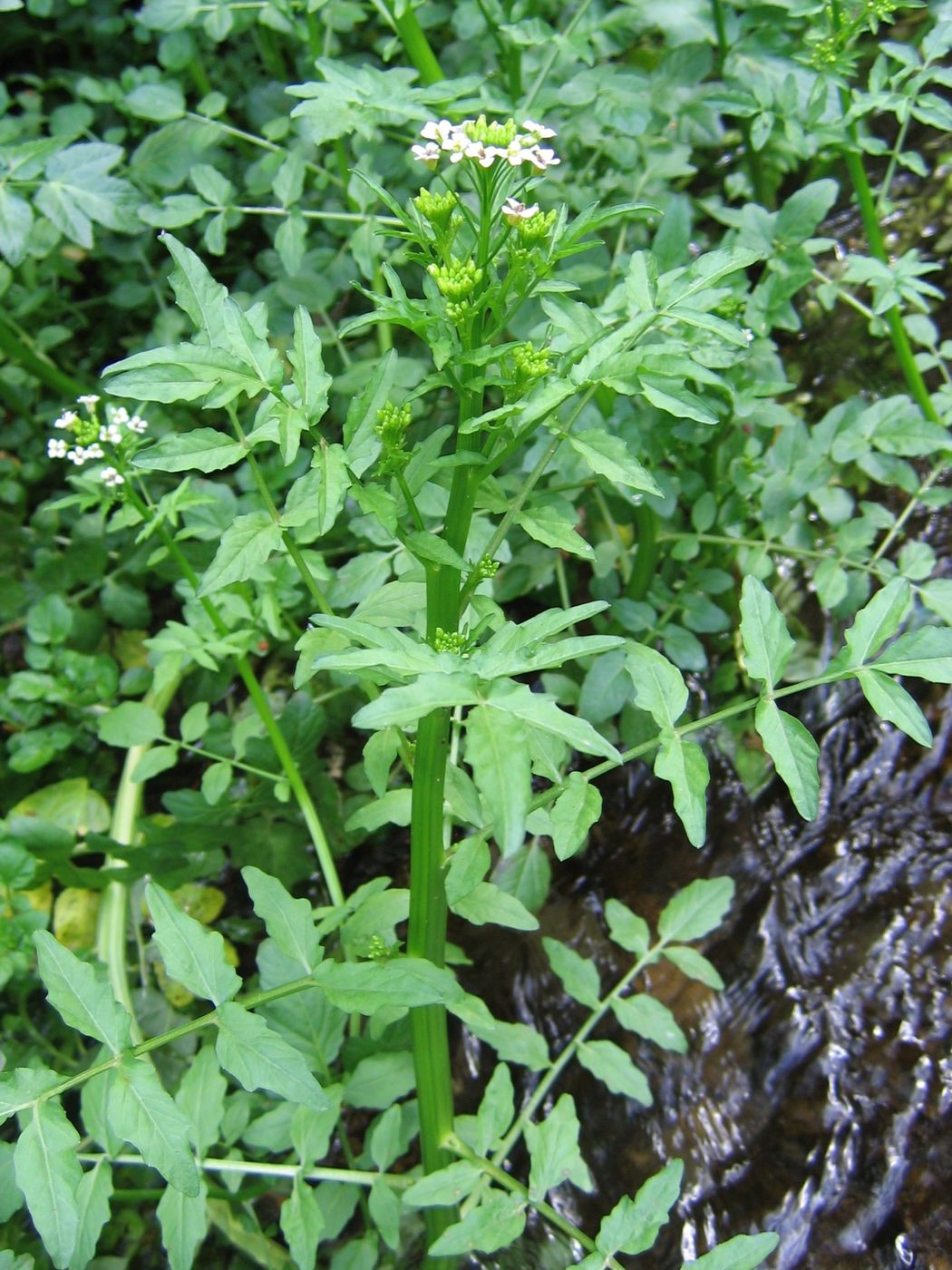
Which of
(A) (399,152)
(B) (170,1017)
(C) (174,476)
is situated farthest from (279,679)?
(A) (399,152)

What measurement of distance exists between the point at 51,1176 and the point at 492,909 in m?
0.67

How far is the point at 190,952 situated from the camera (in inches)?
52.9

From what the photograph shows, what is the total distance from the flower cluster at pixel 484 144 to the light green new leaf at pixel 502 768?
58cm

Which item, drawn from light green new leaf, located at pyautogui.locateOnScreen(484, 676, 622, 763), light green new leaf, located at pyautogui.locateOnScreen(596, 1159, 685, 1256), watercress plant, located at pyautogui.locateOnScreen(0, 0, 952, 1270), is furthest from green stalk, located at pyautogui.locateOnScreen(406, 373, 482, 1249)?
light green new leaf, located at pyautogui.locateOnScreen(596, 1159, 685, 1256)

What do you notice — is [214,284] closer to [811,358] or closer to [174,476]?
[174,476]

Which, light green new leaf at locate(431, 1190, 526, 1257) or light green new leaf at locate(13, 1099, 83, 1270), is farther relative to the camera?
light green new leaf at locate(431, 1190, 526, 1257)

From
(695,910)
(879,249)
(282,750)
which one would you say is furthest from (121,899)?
(879,249)

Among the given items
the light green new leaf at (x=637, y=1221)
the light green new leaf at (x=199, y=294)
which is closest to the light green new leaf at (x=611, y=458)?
the light green new leaf at (x=199, y=294)

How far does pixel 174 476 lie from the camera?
2670mm

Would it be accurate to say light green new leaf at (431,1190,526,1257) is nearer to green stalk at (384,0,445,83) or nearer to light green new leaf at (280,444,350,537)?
light green new leaf at (280,444,350,537)

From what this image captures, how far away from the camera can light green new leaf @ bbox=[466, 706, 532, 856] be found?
1002mm

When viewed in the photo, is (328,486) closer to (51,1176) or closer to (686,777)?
(686,777)

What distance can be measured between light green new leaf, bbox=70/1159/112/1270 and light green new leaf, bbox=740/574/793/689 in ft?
3.60

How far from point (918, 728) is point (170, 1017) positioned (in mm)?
1579
